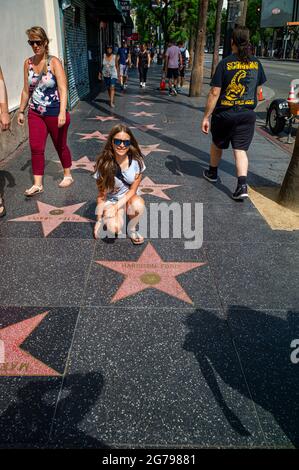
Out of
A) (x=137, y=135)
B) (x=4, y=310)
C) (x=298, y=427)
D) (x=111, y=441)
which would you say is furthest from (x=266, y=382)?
(x=137, y=135)

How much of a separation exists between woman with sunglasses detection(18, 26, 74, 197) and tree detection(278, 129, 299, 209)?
2.95 meters

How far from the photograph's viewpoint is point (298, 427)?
212 centimetres

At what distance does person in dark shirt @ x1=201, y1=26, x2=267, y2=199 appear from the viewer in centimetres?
473

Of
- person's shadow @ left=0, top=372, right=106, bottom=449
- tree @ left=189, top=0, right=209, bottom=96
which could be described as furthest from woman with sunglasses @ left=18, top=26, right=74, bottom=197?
tree @ left=189, top=0, right=209, bottom=96

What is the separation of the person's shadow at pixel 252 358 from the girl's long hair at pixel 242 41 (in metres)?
3.25

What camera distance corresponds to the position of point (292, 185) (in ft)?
15.9

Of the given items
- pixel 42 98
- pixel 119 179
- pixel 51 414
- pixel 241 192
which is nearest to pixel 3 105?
pixel 42 98

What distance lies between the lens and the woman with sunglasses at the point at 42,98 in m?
4.64

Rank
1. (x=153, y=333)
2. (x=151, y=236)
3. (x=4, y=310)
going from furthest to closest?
(x=151, y=236), (x=4, y=310), (x=153, y=333)

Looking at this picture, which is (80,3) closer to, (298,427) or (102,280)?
(102,280)

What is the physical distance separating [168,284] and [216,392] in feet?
3.96

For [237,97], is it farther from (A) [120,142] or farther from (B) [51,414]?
(B) [51,414]

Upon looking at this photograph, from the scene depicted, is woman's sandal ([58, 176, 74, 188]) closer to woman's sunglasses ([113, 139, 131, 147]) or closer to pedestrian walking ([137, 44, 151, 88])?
woman's sunglasses ([113, 139, 131, 147])

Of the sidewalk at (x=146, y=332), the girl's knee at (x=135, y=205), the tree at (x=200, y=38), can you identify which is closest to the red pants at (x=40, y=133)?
the sidewalk at (x=146, y=332)
